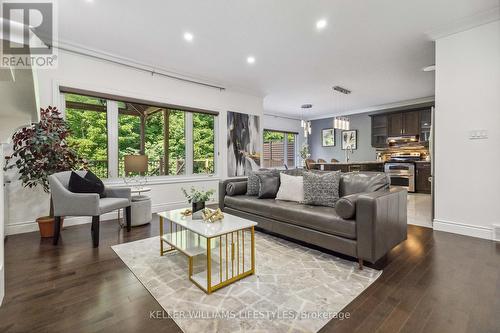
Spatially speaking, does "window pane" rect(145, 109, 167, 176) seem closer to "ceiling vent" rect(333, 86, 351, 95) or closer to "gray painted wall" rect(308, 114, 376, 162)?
"ceiling vent" rect(333, 86, 351, 95)

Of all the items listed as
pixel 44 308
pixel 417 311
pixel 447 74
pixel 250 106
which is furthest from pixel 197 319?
pixel 250 106

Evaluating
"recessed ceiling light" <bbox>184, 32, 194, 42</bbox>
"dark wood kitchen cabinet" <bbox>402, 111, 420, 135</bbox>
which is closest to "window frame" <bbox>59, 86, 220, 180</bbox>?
"recessed ceiling light" <bbox>184, 32, 194, 42</bbox>

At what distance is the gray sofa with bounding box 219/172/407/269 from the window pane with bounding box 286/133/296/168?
6.11 m

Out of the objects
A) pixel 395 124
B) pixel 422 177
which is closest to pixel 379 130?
pixel 395 124

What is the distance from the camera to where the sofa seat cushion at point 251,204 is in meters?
2.97

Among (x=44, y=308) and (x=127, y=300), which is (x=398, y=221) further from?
(x=44, y=308)

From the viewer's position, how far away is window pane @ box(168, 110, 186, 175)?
16.1 ft

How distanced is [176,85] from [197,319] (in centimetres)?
425

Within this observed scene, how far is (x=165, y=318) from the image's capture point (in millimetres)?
1522

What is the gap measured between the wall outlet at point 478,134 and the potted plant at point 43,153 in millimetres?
5273

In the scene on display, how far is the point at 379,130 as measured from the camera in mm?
7633

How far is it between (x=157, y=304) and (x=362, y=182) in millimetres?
2424

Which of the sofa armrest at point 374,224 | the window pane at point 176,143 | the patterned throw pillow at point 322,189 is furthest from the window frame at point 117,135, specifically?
the sofa armrest at point 374,224

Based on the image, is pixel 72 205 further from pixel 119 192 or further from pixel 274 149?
pixel 274 149
